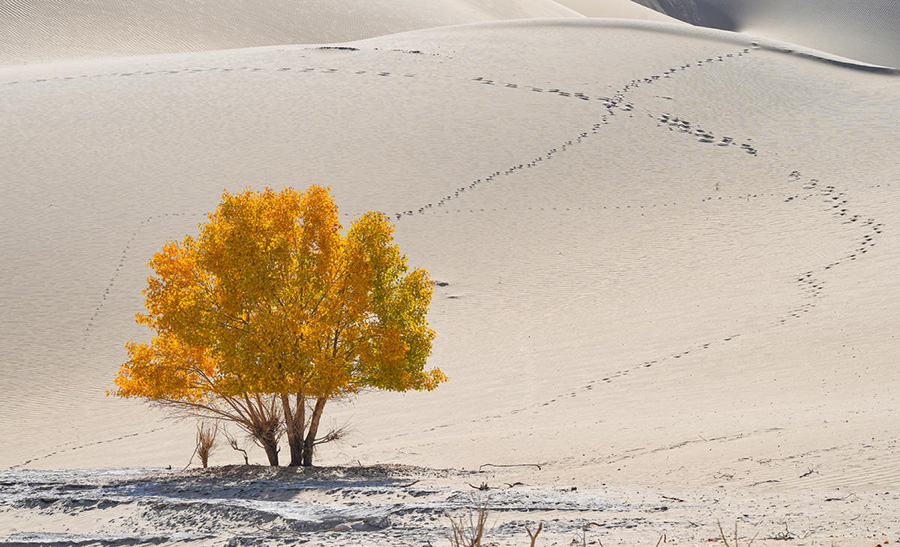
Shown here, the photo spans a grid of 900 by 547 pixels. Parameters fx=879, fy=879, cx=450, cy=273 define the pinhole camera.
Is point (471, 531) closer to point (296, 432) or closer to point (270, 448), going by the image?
point (296, 432)

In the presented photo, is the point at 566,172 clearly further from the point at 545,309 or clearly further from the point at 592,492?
the point at 592,492

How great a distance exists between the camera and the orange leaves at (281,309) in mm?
10812

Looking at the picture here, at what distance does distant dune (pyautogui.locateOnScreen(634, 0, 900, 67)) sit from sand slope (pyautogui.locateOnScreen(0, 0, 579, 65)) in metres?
40.5

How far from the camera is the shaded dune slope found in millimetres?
13531

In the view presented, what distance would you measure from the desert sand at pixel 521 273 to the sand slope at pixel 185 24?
1110 cm

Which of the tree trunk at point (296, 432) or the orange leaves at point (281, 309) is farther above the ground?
the orange leaves at point (281, 309)

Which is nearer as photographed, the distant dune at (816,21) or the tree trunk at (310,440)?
the tree trunk at (310,440)

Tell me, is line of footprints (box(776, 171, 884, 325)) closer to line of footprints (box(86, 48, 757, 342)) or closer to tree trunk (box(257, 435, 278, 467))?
line of footprints (box(86, 48, 757, 342))

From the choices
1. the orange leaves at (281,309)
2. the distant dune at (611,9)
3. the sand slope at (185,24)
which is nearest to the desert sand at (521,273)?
the orange leaves at (281,309)

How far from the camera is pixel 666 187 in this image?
26.5 metres

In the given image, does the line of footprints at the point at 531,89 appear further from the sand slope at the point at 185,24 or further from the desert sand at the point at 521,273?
the sand slope at the point at 185,24

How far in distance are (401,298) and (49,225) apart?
15837 millimetres

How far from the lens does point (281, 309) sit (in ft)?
36.3

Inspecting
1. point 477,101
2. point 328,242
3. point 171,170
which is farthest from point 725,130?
point 328,242
